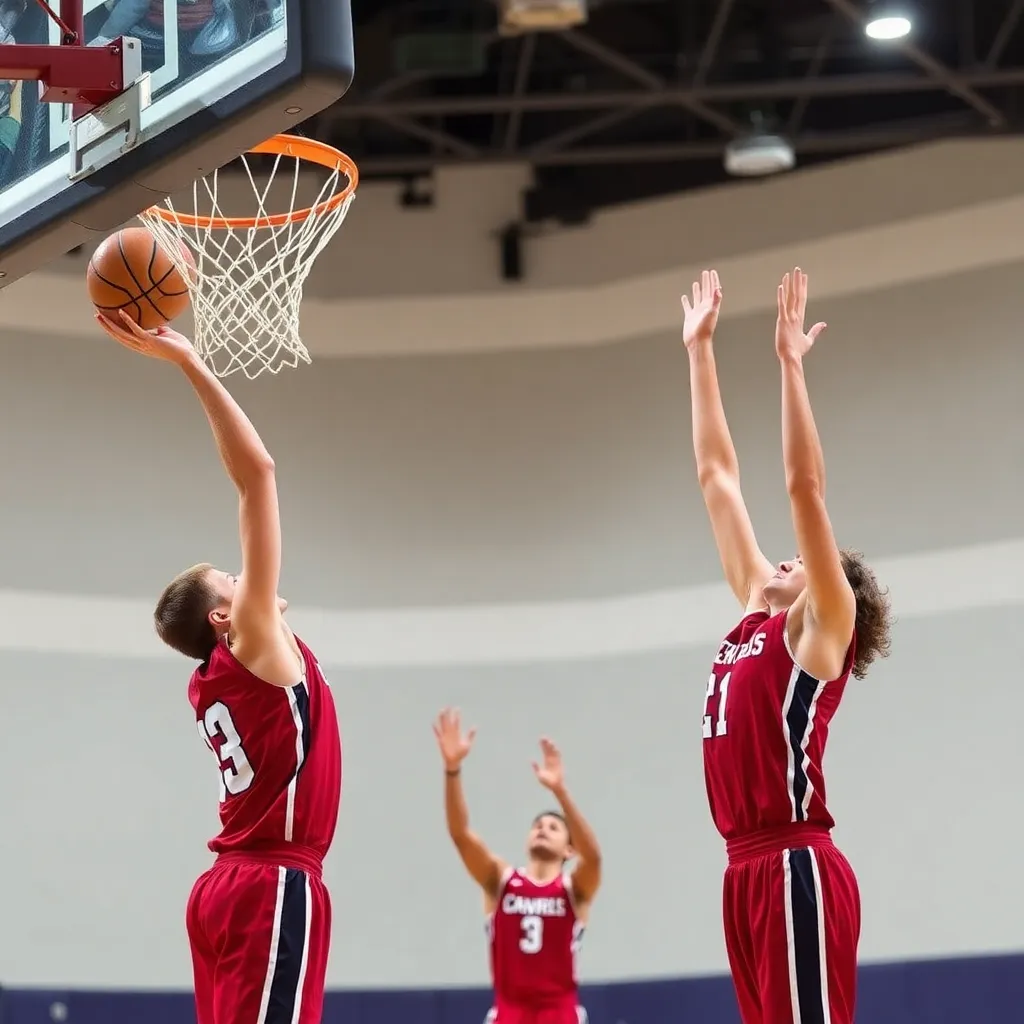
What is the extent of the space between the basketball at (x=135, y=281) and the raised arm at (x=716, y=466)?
167 centimetres

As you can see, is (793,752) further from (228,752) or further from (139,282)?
(139,282)

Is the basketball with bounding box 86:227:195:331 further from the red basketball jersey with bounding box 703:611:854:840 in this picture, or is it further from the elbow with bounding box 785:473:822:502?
the red basketball jersey with bounding box 703:611:854:840

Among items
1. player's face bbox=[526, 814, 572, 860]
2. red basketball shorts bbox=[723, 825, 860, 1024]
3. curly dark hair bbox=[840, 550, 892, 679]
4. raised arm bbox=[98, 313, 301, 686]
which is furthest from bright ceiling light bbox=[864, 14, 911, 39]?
raised arm bbox=[98, 313, 301, 686]

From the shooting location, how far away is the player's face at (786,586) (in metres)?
5.16

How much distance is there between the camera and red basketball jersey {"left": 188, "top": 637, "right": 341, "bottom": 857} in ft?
15.4

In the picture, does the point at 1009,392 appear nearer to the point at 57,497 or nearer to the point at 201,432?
the point at 201,432

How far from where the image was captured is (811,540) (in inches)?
182

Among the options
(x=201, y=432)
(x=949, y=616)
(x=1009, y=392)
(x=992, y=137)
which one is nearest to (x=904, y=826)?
(x=949, y=616)

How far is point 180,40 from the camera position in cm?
443

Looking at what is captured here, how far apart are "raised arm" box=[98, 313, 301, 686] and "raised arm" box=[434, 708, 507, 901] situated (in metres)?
4.26

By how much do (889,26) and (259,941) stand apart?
8201 millimetres

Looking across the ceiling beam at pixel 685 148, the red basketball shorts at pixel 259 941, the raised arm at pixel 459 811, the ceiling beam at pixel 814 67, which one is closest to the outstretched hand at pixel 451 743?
the raised arm at pixel 459 811

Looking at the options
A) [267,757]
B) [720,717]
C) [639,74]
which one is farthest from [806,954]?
[639,74]

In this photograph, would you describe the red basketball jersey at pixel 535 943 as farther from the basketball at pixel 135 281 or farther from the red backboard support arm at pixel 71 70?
the red backboard support arm at pixel 71 70
